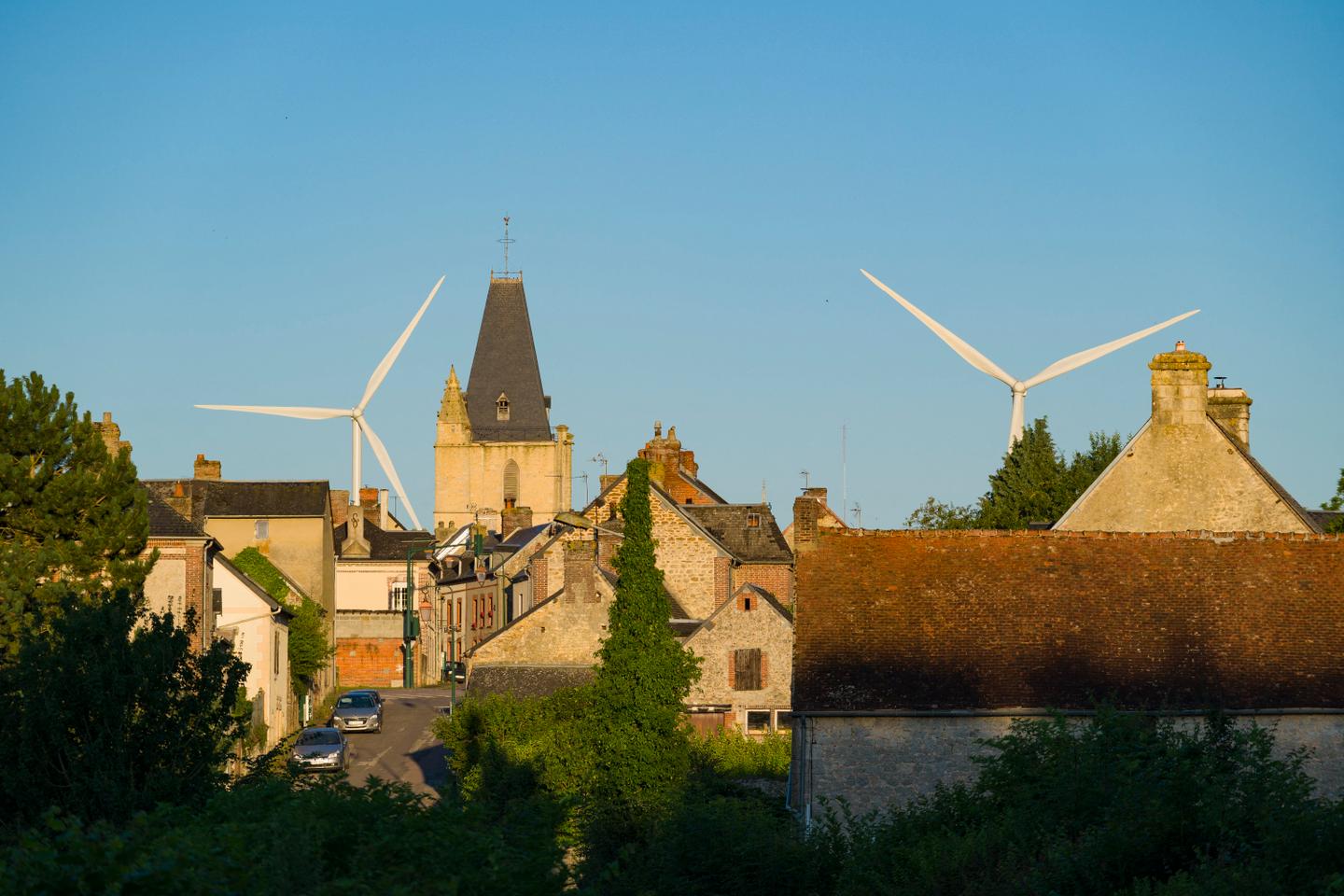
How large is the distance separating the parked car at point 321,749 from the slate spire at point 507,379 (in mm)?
94652

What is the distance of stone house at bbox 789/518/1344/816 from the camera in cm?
2939

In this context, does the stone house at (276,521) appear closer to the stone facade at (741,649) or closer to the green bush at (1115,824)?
the stone facade at (741,649)

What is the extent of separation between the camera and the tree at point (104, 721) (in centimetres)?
2114

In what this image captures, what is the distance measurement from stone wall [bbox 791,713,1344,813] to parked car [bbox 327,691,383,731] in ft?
96.3

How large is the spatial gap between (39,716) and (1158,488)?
2422 centimetres

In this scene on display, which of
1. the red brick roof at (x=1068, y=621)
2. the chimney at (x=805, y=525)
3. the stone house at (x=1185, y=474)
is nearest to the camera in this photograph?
the red brick roof at (x=1068, y=621)

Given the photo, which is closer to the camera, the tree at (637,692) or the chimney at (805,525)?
the chimney at (805,525)

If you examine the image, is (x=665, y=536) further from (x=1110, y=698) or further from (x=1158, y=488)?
(x=1110, y=698)

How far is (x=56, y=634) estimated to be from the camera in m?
22.2

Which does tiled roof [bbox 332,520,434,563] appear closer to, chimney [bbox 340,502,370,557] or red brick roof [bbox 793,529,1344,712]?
chimney [bbox 340,502,370,557]

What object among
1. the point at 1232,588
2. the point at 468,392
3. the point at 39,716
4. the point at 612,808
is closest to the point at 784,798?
the point at 612,808

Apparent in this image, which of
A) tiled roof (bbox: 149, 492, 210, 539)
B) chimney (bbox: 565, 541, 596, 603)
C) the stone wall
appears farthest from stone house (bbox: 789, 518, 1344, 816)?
tiled roof (bbox: 149, 492, 210, 539)

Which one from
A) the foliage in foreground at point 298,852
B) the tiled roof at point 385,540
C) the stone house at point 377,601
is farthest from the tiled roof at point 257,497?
the foliage in foreground at point 298,852

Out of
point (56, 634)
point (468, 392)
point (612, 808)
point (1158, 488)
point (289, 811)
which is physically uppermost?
point (468, 392)
